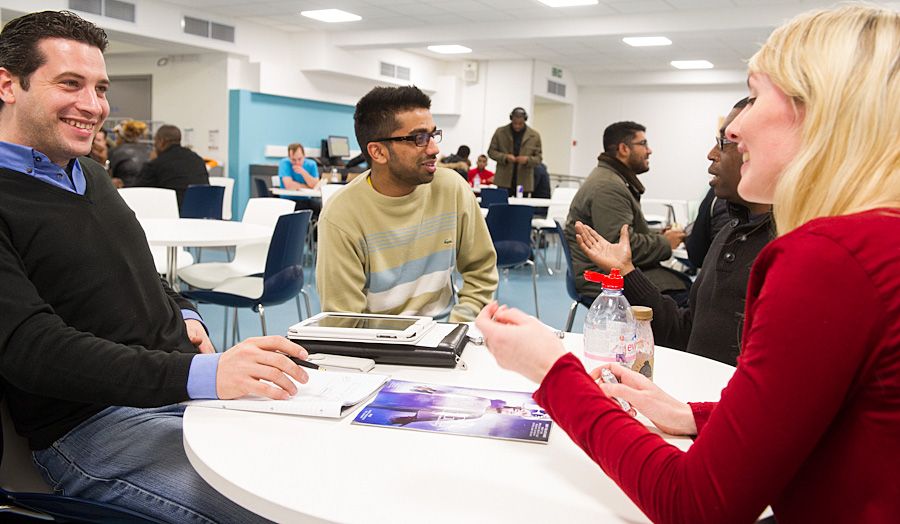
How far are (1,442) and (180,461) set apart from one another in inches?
12.7

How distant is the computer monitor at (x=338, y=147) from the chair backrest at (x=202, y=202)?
5.47 m

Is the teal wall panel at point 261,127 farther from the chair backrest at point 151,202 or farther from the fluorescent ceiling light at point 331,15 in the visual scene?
the chair backrest at point 151,202

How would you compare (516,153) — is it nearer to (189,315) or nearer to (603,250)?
(603,250)

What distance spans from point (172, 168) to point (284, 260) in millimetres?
3289

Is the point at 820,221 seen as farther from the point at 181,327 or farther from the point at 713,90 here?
the point at 713,90

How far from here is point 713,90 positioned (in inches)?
528

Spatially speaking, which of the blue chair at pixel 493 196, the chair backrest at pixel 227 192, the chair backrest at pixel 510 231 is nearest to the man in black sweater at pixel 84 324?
the chair backrest at pixel 510 231

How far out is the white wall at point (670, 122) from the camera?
1351cm

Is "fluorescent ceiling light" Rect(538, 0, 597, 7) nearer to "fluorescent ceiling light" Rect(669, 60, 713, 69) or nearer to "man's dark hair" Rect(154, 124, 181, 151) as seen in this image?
"man's dark hair" Rect(154, 124, 181, 151)

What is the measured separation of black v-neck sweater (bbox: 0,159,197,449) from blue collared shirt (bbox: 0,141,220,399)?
0.02 meters

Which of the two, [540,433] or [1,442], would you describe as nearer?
[540,433]

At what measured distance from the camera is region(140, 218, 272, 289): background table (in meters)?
3.23

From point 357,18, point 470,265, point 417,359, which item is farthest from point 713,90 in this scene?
point 417,359

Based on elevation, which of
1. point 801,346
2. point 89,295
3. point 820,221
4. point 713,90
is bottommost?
point 89,295
